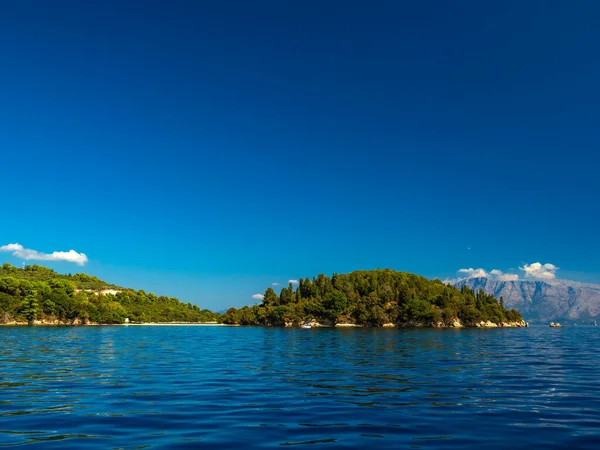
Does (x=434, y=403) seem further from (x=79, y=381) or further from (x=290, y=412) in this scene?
(x=79, y=381)

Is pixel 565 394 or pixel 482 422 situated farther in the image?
pixel 565 394

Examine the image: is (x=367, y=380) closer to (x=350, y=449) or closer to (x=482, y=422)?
(x=482, y=422)

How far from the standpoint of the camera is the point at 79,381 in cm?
2803

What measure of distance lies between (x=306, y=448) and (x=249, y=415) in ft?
17.7

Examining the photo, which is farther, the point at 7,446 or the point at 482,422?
the point at 482,422

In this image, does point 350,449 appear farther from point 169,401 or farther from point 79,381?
point 79,381

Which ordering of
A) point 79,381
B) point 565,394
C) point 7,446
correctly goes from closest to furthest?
point 7,446 → point 565,394 → point 79,381

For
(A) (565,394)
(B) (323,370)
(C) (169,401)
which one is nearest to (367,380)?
(B) (323,370)

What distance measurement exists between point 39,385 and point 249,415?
15009mm

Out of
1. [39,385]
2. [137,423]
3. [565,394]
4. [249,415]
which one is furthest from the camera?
[39,385]

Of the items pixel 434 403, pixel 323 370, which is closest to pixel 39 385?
pixel 323 370

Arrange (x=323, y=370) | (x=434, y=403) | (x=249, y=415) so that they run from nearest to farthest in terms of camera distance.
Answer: (x=249, y=415) < (x=434, y=403) < (x=323, y=370)

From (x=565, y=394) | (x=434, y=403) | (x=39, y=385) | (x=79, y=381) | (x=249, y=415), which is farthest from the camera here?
(x=79, y=381)

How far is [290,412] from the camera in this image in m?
19.2
